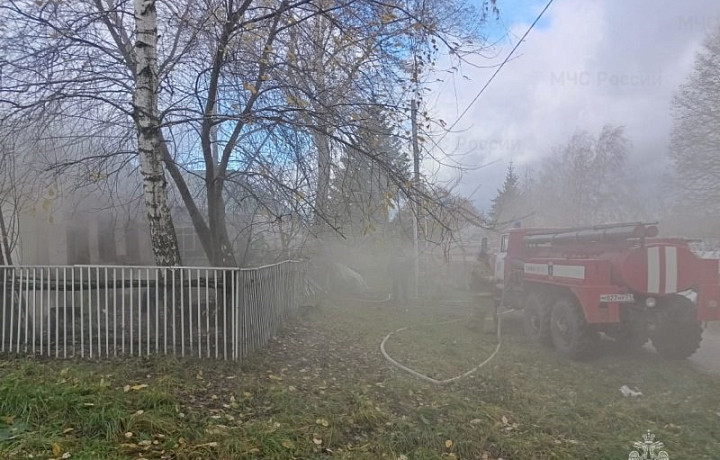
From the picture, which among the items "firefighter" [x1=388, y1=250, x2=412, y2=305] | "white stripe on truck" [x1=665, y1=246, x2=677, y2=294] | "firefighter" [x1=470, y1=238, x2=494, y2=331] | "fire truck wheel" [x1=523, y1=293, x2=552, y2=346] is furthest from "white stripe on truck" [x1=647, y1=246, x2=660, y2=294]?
"firefighter" [x1=388, y1=250, x2=412, y2=305]

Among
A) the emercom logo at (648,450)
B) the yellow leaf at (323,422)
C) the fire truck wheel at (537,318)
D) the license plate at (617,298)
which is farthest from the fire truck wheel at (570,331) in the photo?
the yellow leaf at (323,422)

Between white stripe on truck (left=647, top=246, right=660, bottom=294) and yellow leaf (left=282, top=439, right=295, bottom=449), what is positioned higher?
white stripe on truck (left=647, top=246, right=660, bottom=294)

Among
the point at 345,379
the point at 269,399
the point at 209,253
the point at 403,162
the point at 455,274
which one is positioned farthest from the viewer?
the point at 455,274

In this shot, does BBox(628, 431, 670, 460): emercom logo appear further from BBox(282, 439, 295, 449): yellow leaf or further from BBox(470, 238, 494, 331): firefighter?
BBox(470, 238, 494, 331): firefighter

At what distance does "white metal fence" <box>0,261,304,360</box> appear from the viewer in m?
5.93

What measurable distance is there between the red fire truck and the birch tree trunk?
18.7 feet

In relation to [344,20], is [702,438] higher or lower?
lower

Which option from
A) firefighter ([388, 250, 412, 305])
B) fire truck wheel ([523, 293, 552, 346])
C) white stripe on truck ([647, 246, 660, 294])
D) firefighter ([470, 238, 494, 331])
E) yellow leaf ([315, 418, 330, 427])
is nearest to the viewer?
yellow leaf ([315, 418, 330, 427])

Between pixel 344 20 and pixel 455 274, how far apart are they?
639 inches

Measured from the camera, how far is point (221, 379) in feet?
17.8

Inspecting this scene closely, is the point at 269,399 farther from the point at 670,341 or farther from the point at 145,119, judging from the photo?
the point at 670,341

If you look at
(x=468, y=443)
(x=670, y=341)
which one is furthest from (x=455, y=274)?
(x=468, y=443)

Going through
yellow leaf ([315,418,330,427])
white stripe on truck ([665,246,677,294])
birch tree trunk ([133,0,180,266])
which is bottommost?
yellow leaf ([315,418,330,427])

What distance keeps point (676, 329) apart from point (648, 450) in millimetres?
3730
